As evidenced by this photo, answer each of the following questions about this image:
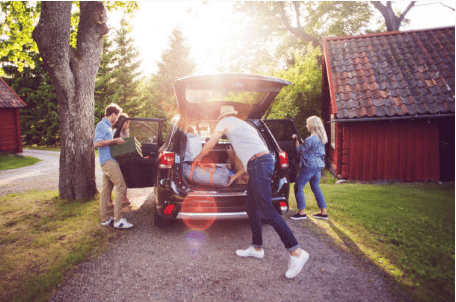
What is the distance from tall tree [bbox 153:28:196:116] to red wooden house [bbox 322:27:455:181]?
2883cm

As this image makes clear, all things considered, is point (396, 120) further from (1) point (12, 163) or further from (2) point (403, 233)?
(1) point (12, 163)

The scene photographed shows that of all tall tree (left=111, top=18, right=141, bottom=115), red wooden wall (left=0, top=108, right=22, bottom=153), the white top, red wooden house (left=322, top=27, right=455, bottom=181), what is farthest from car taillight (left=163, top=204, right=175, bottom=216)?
tall tree (left=111, top=18, right=141, bottom=115)

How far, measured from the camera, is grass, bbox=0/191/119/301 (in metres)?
3.06

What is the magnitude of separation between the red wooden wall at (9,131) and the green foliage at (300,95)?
55.9ft

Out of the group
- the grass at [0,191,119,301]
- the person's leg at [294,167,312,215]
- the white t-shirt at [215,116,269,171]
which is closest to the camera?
the grass at [0,191,119,301]

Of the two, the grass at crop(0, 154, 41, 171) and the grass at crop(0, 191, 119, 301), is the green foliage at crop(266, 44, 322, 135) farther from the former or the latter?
the grass at crop(0, 154, 41, 171)

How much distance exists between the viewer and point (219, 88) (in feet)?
14.8

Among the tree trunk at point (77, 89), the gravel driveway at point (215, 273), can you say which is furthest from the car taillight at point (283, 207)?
the tree trunk at point (77, 89)

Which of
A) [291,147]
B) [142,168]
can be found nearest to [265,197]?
[142,168]

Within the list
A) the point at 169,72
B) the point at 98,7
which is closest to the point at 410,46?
the point at 98,7

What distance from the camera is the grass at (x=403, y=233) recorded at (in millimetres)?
3133

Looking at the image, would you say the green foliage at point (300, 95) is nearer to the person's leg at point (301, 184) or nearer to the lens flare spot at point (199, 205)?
the person's leg at point (301, 184)

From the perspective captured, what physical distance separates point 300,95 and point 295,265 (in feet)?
37.9

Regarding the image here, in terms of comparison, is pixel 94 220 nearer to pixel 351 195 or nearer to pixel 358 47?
pixel 351 195
